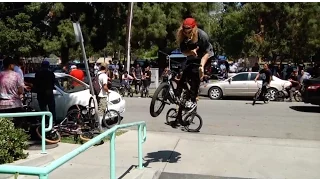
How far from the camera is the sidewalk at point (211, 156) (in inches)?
256

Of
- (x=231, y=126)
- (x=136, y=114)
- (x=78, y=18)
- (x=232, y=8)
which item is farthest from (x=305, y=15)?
(x=136, y=114)

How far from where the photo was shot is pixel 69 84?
39.2 feet

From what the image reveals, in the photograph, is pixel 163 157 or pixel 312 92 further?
pixel 312 92

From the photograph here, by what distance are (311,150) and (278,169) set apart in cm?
226

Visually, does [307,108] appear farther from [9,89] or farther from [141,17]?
[141,17]

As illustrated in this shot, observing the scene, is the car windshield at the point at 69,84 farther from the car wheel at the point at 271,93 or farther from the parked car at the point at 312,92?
the car wheel at the point at 271,93

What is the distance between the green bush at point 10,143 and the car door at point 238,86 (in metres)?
14.2

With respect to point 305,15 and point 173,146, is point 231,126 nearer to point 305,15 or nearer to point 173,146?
point 173,146

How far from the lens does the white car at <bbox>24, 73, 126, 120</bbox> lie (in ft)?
36.6

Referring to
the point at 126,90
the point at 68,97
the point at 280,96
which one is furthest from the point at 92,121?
the point at 280,96

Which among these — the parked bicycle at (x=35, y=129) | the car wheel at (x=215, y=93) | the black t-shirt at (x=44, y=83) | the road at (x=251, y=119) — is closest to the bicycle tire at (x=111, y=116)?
the road at (x=251, y=119)

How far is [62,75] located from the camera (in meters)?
11.8

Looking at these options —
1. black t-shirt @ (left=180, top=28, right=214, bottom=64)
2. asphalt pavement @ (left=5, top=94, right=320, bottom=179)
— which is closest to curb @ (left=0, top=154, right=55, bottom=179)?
asphalt pavement @ (left=5, top=94, right=320, bottom=179)

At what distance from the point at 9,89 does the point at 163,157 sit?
3.15 m
